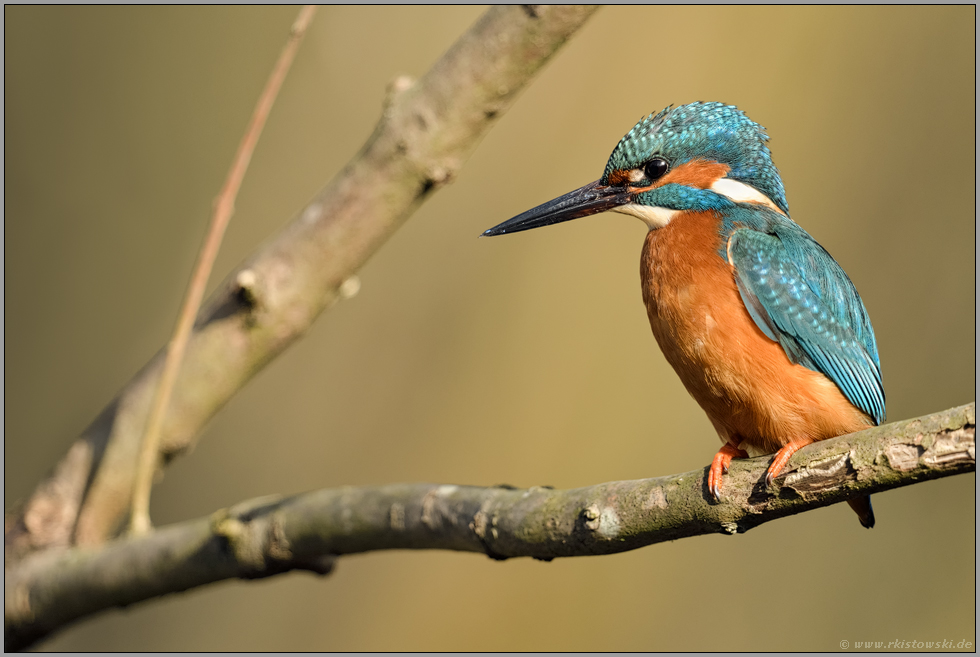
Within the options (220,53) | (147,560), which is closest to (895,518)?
(147,560)

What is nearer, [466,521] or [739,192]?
[466,521]

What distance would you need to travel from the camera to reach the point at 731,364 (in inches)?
65.9

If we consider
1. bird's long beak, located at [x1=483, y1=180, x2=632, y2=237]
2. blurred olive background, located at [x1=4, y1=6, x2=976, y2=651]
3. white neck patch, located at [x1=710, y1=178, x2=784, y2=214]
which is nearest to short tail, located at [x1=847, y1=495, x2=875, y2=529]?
white neck patch, located at [x1=710, y1=178, x2=784, y2=214]

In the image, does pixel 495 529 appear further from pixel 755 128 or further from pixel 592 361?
pixel 592 361

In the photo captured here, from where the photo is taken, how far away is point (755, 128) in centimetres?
203

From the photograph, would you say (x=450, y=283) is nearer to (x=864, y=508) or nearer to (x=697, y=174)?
(x=697, y=174)

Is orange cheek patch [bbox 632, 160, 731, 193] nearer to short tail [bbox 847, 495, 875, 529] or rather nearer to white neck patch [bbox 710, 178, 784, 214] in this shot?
white neck patch [bbox 710, 178, 784, 214]

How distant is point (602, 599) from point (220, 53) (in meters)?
3.16

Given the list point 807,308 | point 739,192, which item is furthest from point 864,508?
point 739,192

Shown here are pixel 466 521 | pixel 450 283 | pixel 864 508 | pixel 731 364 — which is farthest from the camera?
pixel 450 283

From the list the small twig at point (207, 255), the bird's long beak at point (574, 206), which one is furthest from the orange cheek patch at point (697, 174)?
the small twig at point (207, 255)

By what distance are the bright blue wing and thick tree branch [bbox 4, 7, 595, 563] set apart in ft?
2.27

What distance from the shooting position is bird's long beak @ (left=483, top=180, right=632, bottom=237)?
1.98m

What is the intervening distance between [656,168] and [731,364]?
1.91ft
